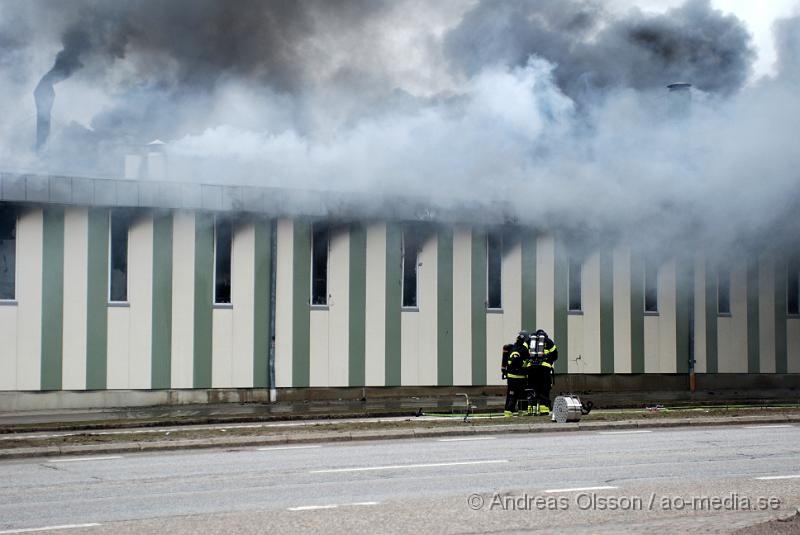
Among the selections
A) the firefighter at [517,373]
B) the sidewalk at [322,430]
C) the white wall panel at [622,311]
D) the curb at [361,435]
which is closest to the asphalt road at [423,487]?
the curb at [361,435]

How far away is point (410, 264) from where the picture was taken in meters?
27.4

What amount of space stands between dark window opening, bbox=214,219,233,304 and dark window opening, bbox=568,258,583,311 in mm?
8655

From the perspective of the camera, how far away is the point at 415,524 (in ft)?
32.3

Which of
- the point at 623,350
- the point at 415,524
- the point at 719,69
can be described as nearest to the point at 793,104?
the point at 719,69

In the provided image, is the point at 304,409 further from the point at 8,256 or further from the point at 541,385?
the point at 8,256

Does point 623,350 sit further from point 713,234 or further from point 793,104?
point 793,104

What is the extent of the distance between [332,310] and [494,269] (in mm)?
4331

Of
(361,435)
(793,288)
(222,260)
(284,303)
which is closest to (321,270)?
(284,303)

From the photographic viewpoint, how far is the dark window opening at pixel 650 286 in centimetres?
2958

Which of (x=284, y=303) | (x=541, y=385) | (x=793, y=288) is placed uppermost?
(x=793, y=288)

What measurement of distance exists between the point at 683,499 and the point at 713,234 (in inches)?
732

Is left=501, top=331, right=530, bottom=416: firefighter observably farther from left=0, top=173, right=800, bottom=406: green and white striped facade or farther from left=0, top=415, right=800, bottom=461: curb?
left=0, top=173, right=800, bottom=406: green and white striped facade

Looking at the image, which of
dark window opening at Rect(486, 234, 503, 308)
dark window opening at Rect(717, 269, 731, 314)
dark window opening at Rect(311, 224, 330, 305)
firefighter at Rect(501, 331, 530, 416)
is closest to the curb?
firefighter at Rect(501, 331, 530, 416)

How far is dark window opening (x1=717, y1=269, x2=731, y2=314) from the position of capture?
30.3m
